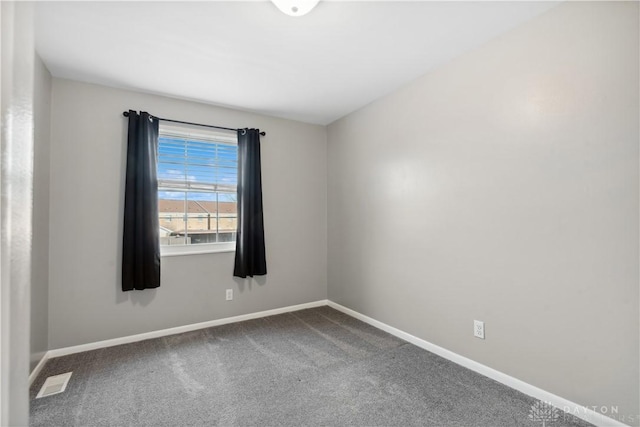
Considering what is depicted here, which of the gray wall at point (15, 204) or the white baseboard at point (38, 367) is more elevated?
the gray wall at point (15, 204)

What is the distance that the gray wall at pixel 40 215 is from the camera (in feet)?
7.37

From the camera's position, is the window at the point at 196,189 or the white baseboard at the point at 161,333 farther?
the window at the point at 196,189

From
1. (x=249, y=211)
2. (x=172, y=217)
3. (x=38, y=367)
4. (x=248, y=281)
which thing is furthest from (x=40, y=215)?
(x=248, y=281)

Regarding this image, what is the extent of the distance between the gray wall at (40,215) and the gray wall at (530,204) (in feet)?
9.70

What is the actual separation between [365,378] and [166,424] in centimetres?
133

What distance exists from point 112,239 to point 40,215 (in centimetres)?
58

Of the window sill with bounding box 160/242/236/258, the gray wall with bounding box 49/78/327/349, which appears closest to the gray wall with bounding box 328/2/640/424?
the gray wall with bounding box 49/78/327/349

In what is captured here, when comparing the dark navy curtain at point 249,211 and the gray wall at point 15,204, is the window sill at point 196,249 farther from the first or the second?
the gray wall at point 15,204

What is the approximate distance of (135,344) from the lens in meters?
2.83

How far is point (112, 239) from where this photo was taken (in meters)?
2.83

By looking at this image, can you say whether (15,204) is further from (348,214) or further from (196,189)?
(348,214)

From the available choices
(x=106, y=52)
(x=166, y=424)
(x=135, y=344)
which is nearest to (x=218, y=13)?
(x=106, y=52)

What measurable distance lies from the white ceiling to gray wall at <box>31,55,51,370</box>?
10.4 inches

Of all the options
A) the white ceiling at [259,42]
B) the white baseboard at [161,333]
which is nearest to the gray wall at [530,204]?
the white ceiling at [259,42]
